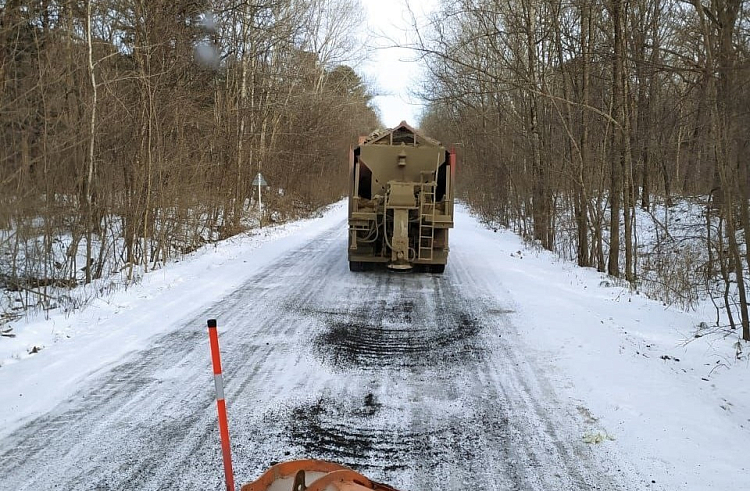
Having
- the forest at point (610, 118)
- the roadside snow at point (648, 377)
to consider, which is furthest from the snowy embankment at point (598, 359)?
the forest at point (610, 118)

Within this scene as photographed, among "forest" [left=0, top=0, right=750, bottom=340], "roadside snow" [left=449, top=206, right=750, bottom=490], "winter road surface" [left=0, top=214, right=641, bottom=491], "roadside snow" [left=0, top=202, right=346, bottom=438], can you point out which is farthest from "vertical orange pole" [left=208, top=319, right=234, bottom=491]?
"forest" [left=0, top=0, right=750, bottom=340]

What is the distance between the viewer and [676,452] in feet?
13.3

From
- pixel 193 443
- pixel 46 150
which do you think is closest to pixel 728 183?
pixel 193 443

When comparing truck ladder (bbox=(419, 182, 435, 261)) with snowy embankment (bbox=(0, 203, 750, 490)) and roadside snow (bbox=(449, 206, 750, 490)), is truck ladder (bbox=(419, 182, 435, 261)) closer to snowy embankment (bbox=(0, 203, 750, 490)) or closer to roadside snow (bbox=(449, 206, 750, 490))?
snowy embankment (bbox=(0, 203, 750, 490))

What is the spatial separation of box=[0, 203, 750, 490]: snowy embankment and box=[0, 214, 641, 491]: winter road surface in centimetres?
25

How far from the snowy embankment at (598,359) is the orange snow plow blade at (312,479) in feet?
5.71

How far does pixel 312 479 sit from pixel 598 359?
14.0ft

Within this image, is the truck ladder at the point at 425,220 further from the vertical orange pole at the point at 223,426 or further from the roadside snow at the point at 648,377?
the vertical orange pole at the point at 223,426

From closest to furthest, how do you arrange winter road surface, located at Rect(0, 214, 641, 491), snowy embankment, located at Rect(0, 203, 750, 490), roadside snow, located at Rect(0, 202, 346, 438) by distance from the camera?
winter road surface, located at Rect(0, 214, 641, 491), snowy embankment, located at Rect(0, 203, 750, 490), roadside snow, located at Rect(0, 202, 346, 438)

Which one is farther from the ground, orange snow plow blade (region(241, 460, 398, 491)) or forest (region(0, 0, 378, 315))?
forest (region(0, 0, 378, 315))

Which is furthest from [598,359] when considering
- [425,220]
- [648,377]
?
[425,220]

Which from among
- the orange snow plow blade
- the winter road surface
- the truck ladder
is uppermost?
the truck ladder

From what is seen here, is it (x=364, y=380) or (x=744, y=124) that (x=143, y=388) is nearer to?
(x=364, y=380)

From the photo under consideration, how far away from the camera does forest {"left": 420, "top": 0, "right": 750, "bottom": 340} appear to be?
708 cm
